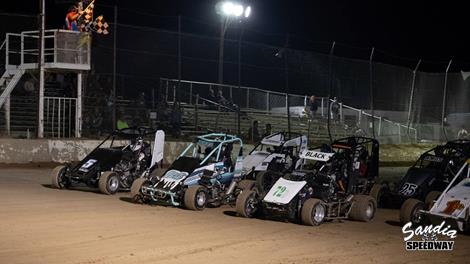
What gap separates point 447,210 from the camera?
11.0m

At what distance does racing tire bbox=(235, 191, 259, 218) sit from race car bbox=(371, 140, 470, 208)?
365cm

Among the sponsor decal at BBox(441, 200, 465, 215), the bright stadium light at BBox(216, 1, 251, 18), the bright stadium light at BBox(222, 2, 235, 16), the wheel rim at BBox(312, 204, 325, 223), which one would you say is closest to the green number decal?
the wheel rim at BBox(312, 204, 325, 223)

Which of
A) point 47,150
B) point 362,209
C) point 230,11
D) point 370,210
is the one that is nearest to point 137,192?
point 362,209

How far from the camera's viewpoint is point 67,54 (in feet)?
78.6

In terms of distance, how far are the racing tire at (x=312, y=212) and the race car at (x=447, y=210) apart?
146cm

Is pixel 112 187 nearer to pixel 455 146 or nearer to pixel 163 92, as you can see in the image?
pixel 455 146

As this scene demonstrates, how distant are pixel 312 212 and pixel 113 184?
17.9ft

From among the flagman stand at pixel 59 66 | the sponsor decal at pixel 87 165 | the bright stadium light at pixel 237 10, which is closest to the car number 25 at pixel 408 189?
the sponsor decal at pixel 87 165

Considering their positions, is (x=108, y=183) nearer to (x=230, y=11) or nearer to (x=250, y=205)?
(x=250, y=205)

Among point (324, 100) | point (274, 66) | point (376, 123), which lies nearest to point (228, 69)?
point (274, 66)


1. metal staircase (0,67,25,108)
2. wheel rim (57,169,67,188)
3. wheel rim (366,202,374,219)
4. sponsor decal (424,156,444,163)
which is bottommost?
wheel rim (366,202,374,219)

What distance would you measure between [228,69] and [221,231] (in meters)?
17.3

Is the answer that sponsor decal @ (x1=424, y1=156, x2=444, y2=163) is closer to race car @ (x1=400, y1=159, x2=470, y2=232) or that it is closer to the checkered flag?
race car @ (x1=400, y1=159, x2=470, y2=232)

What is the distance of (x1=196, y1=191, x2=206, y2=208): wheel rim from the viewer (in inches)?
504
